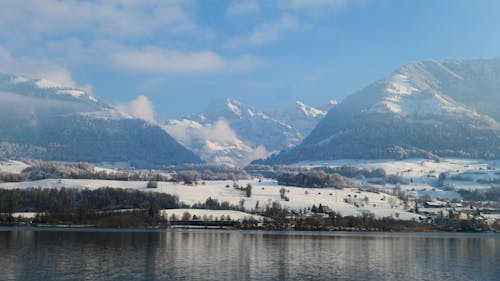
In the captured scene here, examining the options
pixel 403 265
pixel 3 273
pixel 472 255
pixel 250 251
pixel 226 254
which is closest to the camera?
pixel 3 273

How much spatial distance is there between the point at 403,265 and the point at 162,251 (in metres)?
41.1

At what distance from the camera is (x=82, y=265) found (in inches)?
3285

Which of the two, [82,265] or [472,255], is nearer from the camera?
[82,265]

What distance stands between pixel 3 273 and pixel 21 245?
4033 cm

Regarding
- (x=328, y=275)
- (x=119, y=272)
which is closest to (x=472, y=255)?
(x=328, y=275)

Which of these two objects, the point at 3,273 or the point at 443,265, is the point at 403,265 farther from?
the point at 3,273

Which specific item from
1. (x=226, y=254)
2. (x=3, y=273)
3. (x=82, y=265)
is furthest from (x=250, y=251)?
(x=3, y=273)

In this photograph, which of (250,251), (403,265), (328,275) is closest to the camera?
(328,275)

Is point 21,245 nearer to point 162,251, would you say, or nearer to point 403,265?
point 162,251

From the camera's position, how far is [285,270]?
284 ft

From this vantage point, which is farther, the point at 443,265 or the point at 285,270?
the point at 443,265

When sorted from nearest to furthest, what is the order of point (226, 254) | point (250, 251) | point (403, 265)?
point (403, 265) → point (226, 254) → point (250, 251)

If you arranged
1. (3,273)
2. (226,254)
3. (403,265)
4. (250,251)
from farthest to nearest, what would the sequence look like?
(250,251), (226,254), (403,265), (3,273)

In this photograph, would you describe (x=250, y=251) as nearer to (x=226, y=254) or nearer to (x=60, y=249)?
(x=226, y=254)
